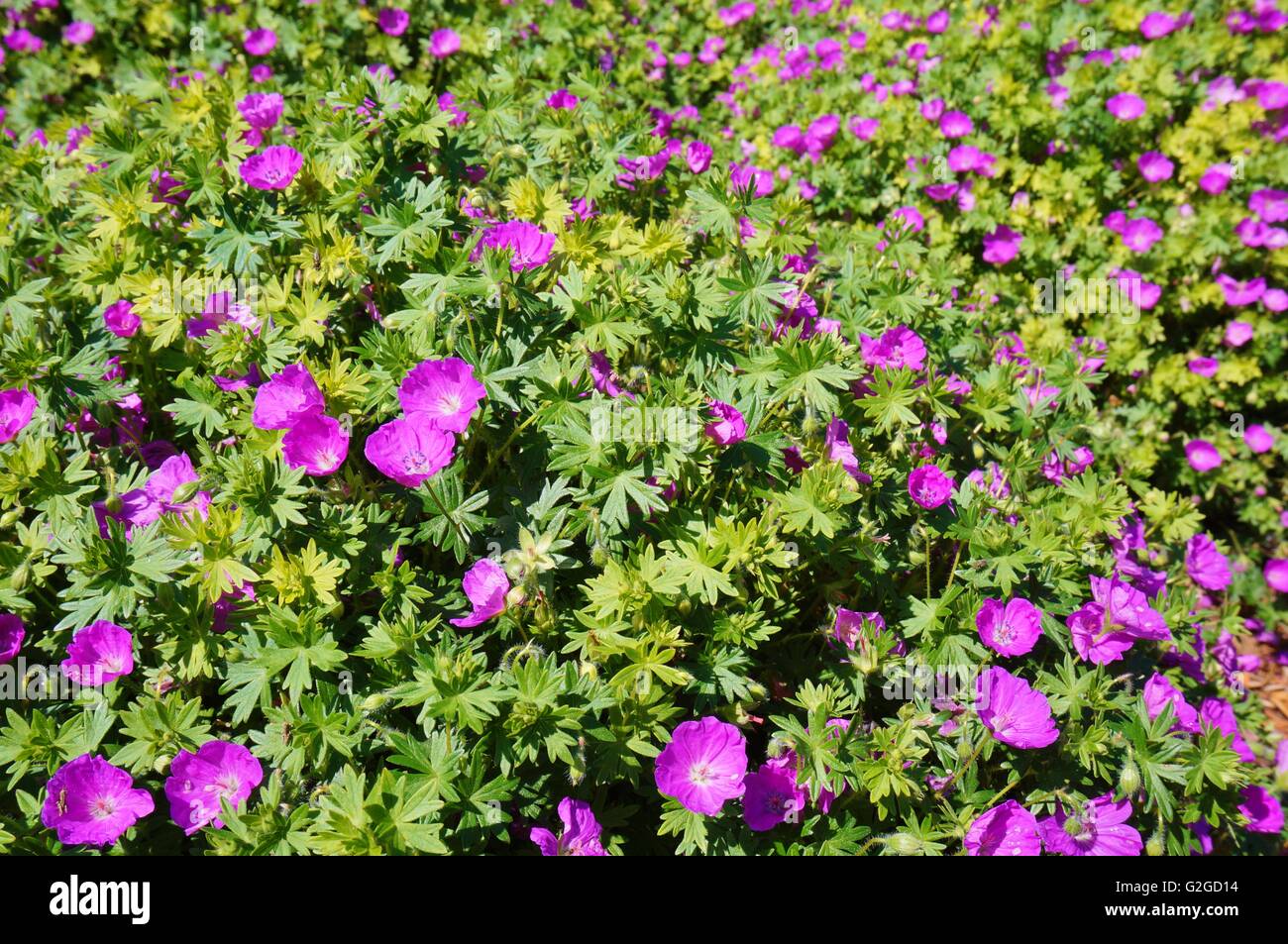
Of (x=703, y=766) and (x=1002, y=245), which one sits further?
(x=1002, y=245)

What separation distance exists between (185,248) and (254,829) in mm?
1652

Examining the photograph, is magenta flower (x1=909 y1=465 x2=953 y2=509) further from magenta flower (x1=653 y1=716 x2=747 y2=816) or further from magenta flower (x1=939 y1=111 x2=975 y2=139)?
magenta flower (x1=939 y1=111 x2=975 y2=139)

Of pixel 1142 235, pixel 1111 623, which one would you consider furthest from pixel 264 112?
pixel 1142 235

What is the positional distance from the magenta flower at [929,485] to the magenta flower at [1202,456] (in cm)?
239

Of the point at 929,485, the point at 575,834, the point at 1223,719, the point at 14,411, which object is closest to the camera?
the point at 575,834

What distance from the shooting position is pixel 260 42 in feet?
14.4

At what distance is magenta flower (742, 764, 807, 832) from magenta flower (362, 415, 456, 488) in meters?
0.95

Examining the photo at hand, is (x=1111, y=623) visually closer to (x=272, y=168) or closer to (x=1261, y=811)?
(x=1261, y=811)

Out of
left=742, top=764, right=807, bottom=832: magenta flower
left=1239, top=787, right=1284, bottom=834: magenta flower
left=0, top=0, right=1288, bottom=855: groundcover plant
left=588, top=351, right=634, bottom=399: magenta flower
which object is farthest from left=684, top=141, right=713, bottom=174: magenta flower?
left=1239, top=787, right=1284, bottom=834: magenta flower

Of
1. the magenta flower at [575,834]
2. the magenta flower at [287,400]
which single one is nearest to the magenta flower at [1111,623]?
the magenta flower at [575,834]

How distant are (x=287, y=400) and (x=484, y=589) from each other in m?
0.61

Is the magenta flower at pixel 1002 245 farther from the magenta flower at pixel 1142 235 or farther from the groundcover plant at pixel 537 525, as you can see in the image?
the groundcover plant at pixel 537 525
